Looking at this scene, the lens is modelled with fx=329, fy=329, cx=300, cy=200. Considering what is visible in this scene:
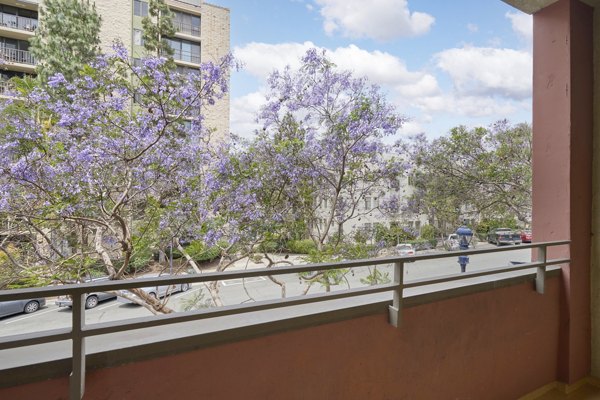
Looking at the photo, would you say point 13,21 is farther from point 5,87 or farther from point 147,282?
point 147,282

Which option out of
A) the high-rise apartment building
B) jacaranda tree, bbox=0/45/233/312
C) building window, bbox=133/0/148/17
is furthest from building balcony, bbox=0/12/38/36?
jacaranda tree, bbox=0/45/233/312

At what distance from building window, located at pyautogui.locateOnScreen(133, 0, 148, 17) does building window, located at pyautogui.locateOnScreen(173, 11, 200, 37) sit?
10.1 inches

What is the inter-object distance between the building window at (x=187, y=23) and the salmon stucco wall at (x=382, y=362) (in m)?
2.93

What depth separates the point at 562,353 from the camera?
7.48ft

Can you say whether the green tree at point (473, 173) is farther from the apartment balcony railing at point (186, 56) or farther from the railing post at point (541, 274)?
the apartment balcony railing at point (186, 56)

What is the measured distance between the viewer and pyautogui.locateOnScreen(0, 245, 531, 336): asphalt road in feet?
5.55

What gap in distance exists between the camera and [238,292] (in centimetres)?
301

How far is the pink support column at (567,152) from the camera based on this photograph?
7.22 ft

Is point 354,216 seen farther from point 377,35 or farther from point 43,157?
point 43,157

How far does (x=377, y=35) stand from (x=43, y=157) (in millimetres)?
2877

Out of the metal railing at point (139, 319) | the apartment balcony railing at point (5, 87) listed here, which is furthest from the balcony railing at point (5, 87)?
the metal railing at point (139, 319)

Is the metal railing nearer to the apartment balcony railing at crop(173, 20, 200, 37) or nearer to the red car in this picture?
the red car

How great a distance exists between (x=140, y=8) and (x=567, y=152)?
11.4 ft

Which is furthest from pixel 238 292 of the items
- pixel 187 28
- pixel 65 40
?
pixel 187 28
